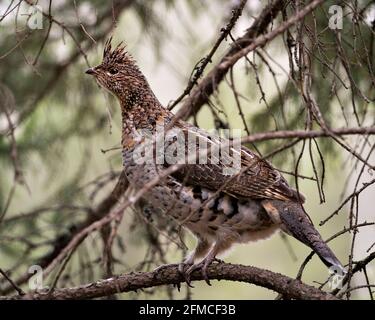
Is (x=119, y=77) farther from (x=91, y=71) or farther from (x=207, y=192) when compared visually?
(x=207, y=192)

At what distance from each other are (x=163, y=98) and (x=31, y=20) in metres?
5.34

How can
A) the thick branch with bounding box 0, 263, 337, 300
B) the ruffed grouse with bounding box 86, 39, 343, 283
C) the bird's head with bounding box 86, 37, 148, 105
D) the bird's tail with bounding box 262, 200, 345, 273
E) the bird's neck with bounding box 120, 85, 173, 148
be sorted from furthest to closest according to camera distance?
the bird's head with bounding box 86, 37, 148, 105 < the bird's neck with bounding box 120, 85, 173, 148 < the ruffed grouse with bounding box 86, 39, 343, 283 < the bird's tail with bounding box 262, 200, 345, 273 < the thick branch with bounding box 0, 263, 337, 300

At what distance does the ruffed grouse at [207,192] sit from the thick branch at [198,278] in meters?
0.17

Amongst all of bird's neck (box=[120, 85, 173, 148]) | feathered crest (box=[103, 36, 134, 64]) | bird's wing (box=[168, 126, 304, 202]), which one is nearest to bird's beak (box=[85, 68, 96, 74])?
feathered crest (box=[103, 36, 134, 64])

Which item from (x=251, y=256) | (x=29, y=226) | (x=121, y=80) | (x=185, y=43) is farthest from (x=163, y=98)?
(x=121, y=80)

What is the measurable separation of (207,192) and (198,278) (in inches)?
18.3

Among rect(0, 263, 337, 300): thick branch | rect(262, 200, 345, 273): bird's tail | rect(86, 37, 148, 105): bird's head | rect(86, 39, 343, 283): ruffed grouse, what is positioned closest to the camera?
rect(0, 263, 337, 300): thick branch

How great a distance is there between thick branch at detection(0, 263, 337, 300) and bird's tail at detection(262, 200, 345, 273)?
0.40 meters

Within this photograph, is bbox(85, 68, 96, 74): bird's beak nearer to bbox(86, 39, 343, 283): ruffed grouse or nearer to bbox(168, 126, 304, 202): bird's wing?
bbox(86, 39, 343, 283): ruffed grouse

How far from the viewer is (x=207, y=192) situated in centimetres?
421

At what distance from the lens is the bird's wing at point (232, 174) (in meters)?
4.19

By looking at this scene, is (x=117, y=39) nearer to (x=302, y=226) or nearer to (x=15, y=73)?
(x=15, y=73)

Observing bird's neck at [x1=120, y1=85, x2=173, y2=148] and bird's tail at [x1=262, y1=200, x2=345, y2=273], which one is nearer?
bird's tail at [x1=262, y1=200, x2=345, y2=273]

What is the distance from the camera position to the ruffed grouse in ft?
13.5
